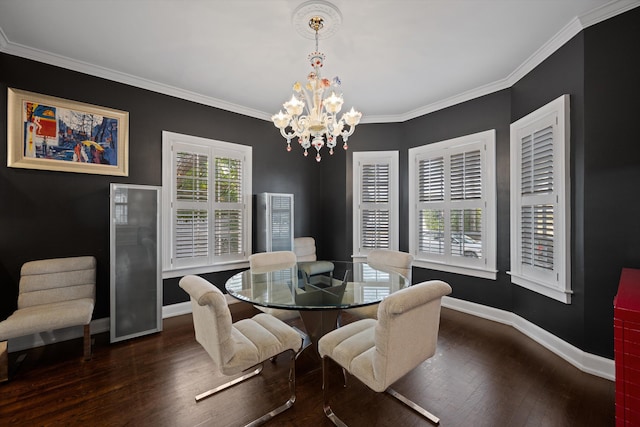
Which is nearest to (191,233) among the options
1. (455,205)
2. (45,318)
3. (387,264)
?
(45,318)

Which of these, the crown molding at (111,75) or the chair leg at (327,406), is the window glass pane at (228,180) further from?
the chair leg at (327,406)

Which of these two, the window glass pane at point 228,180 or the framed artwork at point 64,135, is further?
the window glass pane at point 228,180

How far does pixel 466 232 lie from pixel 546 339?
1451 mm

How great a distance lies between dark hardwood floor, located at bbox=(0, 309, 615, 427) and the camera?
6.02 ft

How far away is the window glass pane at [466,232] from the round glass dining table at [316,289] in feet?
4.70

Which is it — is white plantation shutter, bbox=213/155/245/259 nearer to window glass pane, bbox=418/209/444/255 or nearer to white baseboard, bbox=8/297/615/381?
white baseboard, bbox=8/297/615/381

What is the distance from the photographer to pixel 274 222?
4.23m

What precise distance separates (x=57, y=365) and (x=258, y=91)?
3.55 metres

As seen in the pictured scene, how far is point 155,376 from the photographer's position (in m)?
2.31

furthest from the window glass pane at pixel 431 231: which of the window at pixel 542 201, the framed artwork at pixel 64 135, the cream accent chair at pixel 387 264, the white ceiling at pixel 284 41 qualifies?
the framed artwork at pixel 64 135

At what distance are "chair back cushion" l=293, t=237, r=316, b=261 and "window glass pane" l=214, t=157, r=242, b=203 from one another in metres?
1.17

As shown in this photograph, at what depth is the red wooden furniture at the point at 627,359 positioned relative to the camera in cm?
145

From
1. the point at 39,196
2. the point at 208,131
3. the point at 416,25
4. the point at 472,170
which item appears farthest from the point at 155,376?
the point at 472,170

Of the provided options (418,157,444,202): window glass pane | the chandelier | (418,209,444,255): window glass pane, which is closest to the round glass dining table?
the chandelier
